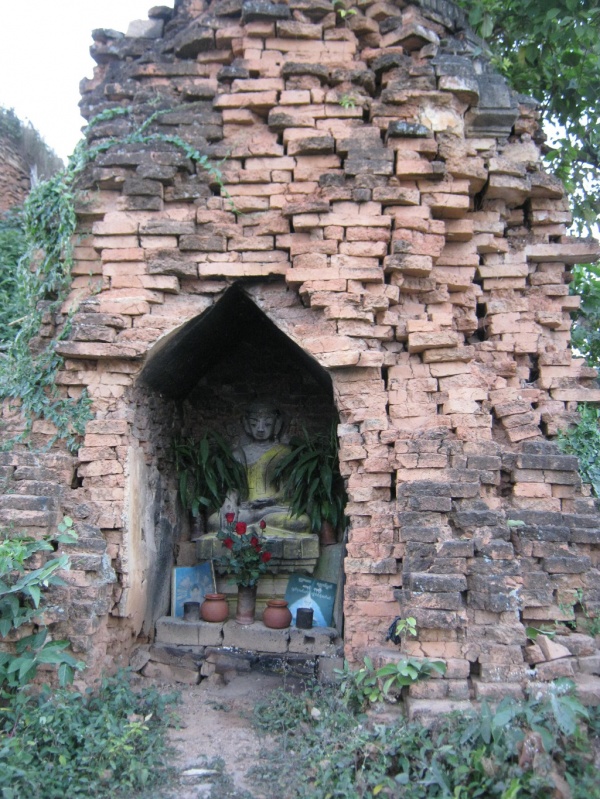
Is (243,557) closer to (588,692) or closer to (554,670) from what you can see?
(554,670)

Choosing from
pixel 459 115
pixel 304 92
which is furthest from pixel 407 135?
pixel 304 92

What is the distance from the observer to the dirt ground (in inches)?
143

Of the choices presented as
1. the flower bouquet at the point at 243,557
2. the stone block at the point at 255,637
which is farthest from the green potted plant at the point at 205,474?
the stone block at the point at 255,637

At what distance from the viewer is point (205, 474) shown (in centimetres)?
620

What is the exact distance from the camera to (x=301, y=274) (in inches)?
183

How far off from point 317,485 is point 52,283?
2.71 metres

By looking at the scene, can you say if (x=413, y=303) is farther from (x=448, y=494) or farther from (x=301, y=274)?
(x=448, y=494)

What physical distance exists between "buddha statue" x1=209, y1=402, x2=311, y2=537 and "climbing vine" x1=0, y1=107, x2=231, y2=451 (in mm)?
1939

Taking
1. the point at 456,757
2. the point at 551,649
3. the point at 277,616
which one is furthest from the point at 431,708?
the point at 277,616

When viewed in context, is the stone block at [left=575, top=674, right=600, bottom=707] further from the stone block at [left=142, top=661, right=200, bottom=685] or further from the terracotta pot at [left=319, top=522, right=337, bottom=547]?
the stone block at [left=142, top=661, right=200, bottom=685]

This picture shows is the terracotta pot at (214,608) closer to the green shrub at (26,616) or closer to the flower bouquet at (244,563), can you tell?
the flower bouquet at (244,563)

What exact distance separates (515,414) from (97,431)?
2.83m

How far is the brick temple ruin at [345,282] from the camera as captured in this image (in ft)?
14.4

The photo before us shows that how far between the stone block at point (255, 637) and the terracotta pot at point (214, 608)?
4.0 inches
